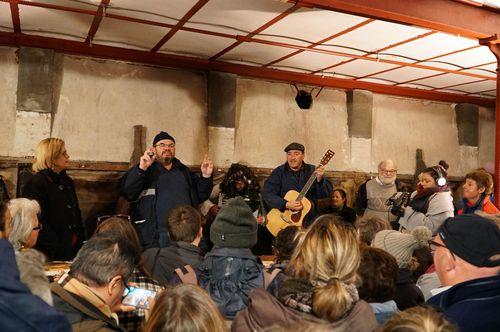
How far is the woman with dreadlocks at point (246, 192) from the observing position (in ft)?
21.3

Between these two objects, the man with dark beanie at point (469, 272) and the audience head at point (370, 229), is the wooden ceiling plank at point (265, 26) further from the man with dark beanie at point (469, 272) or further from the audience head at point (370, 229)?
the man with dark beanie at point (469, 272)

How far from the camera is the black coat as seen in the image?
4.41 meters

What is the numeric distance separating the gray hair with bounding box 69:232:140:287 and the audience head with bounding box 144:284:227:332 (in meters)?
0.47

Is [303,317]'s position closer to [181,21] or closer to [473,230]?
[473,230]

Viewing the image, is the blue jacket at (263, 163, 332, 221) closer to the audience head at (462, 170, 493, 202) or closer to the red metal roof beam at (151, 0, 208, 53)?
the audience head at (462, 170, 493, 202)

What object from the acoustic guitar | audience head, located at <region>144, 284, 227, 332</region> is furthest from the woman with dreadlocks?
audience head, located at <region>144, 284, 227, 332</region>

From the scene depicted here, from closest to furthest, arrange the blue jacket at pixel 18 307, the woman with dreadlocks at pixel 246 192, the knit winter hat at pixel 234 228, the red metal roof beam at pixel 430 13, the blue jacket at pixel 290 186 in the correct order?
the blue jacket at pixel 18 307 → the knit winter hat at pixel 234 228 → the red metal roof beam at pixel 430 13 → the blue jacket at pixel 290 186 → the woman with dreadlocks at pixel 246 192

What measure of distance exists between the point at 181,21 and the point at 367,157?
422 centimetres

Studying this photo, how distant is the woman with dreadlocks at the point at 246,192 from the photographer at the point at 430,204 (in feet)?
7.23

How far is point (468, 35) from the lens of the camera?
4.82 meters

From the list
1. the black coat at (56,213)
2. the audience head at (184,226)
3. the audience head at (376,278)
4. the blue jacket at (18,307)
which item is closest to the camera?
the blue jacket at (18,307)

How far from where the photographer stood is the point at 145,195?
5.11 meters

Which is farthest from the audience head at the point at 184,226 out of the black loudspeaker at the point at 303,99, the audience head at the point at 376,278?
the black loudspeaker at the point at 303,99

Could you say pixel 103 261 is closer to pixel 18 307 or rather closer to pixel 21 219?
pixel 18 307
